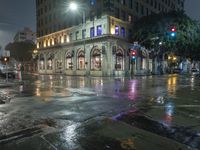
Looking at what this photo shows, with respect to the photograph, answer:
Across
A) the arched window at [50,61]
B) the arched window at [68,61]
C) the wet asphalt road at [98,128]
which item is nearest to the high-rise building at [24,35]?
the arched window at [50,61]

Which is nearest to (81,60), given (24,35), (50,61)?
(50,61)

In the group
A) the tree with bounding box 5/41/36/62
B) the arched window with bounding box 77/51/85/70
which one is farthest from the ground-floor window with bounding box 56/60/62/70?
the tree with bounding box 5/41/36/62

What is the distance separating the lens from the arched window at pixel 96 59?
43.4 meters

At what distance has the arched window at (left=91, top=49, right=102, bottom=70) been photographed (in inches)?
1708

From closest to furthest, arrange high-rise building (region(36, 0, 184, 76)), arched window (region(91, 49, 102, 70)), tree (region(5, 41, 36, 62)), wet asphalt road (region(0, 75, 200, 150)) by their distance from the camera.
A: 1. wet asphalt road (region(0, 75, 200, 150))
2. high-rise building (region(36, 0, 184, 76))
3. arched window (region(91, 49, 102, 70))
4. tree (region(5, 41, 36, 62))

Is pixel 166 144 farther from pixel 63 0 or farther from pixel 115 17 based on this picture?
pixel 63 0

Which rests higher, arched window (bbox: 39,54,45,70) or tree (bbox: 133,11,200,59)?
tree (bbox: 133,11,200,59)

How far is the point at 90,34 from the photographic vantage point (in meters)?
45.2

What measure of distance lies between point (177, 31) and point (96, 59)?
54.9 feet

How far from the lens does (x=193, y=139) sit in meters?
5.18

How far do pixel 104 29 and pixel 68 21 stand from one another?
13073mm

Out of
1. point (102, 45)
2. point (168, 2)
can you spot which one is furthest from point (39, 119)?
point (168, 2)

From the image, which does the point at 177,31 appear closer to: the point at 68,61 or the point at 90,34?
the point at 90,34

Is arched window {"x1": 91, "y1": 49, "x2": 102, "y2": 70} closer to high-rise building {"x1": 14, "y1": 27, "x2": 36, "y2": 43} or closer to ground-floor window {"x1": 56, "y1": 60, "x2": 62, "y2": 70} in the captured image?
ground-floor window {"x1": 56, "y1": 60, "x2": 62, "y2": 70}
